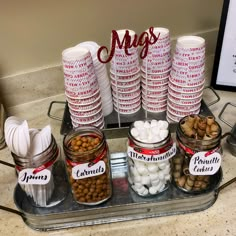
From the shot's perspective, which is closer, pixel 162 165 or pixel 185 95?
pixel 162 165

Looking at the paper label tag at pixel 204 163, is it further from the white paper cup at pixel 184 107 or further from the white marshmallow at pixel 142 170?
the white paper cup at pixel 184 107

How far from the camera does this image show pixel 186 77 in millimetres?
690

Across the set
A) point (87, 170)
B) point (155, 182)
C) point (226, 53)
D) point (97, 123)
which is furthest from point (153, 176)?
point (226, 53)

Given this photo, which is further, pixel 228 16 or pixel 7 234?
pixel 228 16

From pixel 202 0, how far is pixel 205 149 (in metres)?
0.56

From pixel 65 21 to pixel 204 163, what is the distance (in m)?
0.53

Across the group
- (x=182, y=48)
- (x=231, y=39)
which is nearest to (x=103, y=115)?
(x=182, y=48)

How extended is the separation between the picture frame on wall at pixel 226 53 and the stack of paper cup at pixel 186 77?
18cm

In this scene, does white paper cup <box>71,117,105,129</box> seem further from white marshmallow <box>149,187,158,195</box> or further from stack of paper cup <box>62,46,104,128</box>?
white marshmallow <box>149,187,158,195</box>

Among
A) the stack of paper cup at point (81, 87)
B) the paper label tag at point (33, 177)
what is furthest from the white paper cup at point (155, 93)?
the paper label tag at point (33, 177)

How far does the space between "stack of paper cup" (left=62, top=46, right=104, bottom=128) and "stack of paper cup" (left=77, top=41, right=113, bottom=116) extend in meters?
0.04

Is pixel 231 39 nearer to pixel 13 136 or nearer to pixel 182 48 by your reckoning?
pixel 182 48

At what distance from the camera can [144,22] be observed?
906 millimetres

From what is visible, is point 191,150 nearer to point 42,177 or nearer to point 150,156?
point 150,156
